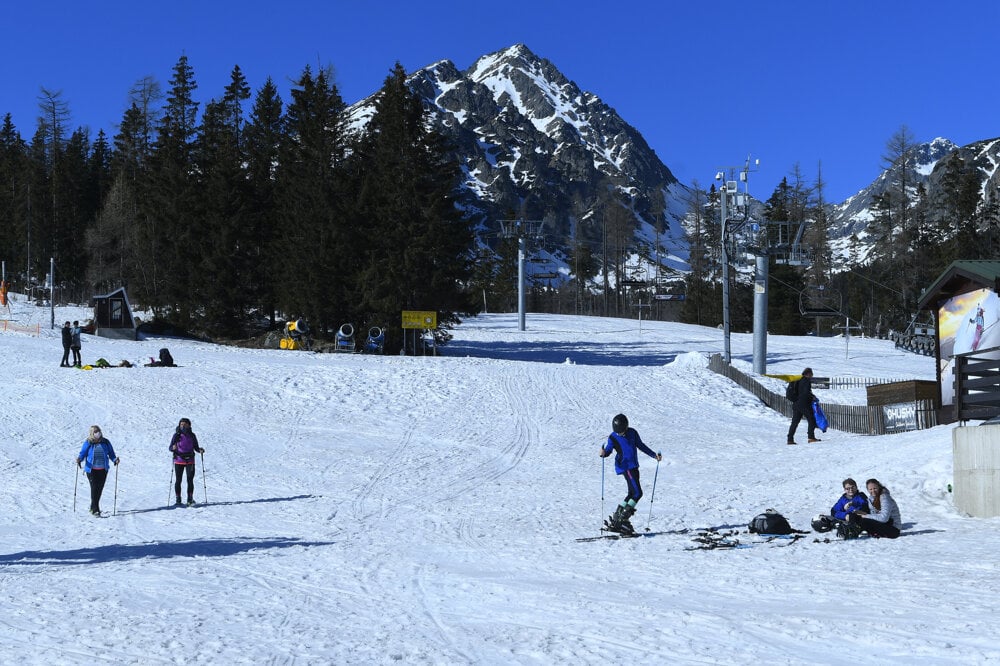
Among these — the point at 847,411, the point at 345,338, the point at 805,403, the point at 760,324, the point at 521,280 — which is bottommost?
the point at 847,411

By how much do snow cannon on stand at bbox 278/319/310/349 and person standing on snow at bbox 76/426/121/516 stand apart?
29.0m

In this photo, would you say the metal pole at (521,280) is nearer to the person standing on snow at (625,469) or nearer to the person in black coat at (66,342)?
the person in black coat at (66,342)

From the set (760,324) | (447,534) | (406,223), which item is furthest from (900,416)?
(406,223)

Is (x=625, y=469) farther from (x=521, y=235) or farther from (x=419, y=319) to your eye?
(x=521, y=235)

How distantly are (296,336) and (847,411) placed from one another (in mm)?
27505

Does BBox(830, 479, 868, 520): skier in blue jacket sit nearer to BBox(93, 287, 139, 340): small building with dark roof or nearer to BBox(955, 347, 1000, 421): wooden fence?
BBox(955, 347, 1000, 421): wooden fence

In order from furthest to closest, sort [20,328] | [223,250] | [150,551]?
[223,250], [20,328], [150,551]

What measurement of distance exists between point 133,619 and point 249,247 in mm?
44246

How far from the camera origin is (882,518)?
11883 mm

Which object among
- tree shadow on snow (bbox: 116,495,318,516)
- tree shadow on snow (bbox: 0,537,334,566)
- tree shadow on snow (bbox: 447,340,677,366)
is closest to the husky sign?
tree shadow on snow (bbox: 116,495,318,516)

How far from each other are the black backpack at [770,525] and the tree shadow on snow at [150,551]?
590 centimetres

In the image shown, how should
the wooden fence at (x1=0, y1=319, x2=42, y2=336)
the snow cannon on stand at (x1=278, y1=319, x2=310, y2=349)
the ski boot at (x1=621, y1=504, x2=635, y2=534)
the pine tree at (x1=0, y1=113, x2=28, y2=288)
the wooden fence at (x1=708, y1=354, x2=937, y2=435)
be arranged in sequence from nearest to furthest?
1. the ski boot at (x1=621, y1=504, x2=635, y2=534)
2. the wooden fence at (x1=708, y1=354, x2=937, y2=435)
3. the snow cannon on stand at (x1=278, y1=319, x2=310, y2=349)
4. the wooden fence at (x1=0, y1=319, x2=42, y2=336)
5. the pine tree at (x1=0, y1=113, x2=28, y2=288)

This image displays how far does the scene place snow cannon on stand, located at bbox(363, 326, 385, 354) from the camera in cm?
4300

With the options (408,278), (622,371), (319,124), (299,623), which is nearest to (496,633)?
(299,623)
